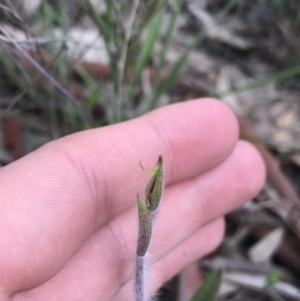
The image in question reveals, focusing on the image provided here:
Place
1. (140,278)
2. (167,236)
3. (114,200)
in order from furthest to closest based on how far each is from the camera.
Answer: (167,236)
(114,200)
(140,278)

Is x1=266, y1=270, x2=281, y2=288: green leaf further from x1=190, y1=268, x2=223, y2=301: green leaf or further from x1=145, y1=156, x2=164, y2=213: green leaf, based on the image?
x1=145, y1=156, x2=164, y2=213: green leaf

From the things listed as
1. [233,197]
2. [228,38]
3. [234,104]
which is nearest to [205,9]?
[228,38]

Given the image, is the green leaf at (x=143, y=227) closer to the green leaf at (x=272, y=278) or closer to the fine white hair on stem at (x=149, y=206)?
the fine white hair on stem at (x=149, y=206)

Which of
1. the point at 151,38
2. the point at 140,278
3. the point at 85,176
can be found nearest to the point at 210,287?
the point at 140,278

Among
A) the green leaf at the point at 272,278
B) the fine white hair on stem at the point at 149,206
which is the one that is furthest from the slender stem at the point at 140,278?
the green leaf at the point at 272,278

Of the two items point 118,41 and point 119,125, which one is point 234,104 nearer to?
point 118,41

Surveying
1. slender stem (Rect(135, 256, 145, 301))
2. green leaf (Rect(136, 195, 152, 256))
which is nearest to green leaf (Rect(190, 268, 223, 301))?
slender stem (Rect(135, 256, 145, 301))

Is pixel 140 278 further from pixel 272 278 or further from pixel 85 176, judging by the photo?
pixel 272 278
